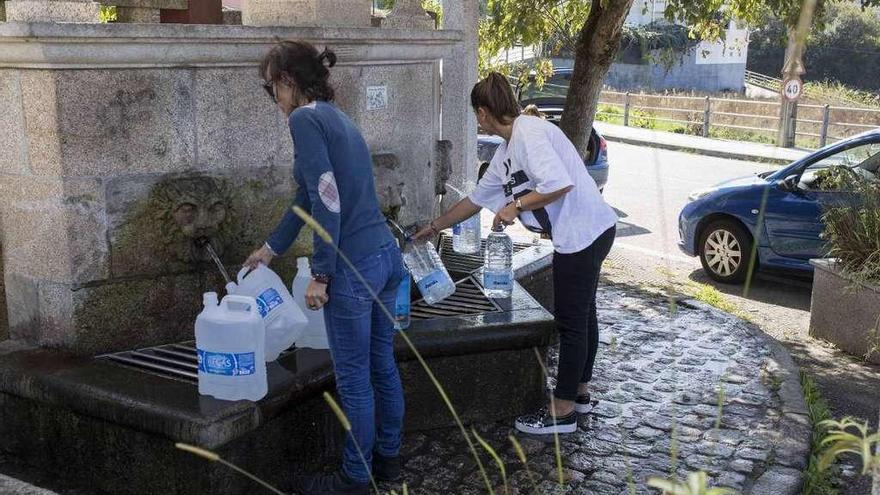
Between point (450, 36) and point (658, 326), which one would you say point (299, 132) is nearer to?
point (450, 36)

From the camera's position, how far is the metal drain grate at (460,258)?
6648 millimetres

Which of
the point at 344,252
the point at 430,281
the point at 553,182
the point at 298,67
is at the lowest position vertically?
the point at 430,281

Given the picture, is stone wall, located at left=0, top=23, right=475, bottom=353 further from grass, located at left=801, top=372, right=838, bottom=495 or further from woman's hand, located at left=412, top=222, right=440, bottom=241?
grass, located at left=801, top=372, right=838, bottom=495

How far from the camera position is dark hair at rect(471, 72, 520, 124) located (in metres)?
4.73

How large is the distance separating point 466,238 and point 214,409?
3650 millimetres

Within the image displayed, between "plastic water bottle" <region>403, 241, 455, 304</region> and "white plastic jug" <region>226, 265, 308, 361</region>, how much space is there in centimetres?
107

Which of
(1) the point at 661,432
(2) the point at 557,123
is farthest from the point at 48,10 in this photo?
(2) the point at 557,123

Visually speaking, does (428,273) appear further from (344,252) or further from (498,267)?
(344,252)

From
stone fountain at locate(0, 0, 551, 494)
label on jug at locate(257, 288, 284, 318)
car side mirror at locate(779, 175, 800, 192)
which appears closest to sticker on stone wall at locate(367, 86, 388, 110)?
stone fountain at locate(0, 0, 551, 494)

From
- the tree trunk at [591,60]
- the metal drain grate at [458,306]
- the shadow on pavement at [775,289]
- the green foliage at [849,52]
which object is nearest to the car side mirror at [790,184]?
the shadow on pavement at [775,289]

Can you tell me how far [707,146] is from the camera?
2475 centimetres

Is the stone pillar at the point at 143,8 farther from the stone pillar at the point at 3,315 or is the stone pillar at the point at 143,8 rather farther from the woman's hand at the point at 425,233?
the woman's hand at the point at 425,233

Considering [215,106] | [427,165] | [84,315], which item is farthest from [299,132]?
[427,165]

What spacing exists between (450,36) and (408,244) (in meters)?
1.63
